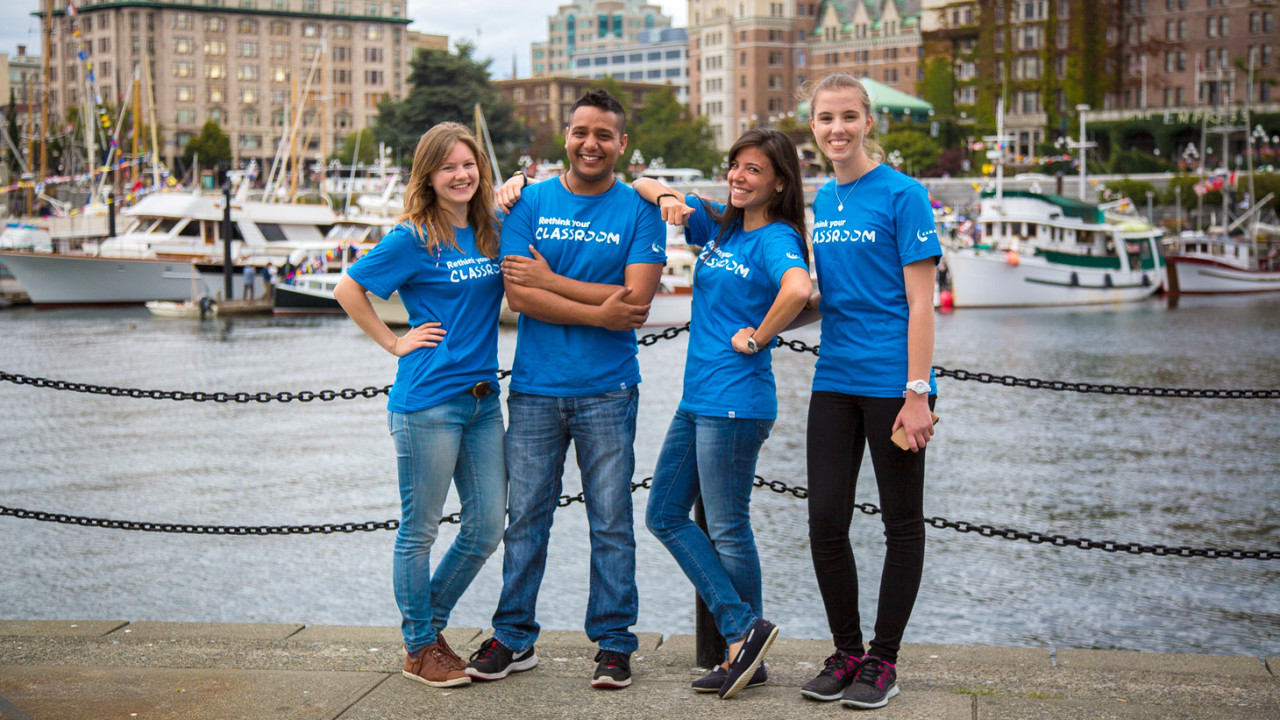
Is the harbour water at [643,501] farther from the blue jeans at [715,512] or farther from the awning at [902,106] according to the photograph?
the awning at [902,106]

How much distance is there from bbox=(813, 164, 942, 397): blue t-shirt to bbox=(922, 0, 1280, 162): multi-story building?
8450 cm

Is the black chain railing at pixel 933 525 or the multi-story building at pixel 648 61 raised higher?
the multi-story building at pixel 648 61

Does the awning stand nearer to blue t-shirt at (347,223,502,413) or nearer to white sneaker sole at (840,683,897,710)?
blue t-shirt at (347,223,502,413)

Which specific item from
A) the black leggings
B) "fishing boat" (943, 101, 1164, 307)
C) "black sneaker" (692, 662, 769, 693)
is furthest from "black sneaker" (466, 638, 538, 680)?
"fishing boat" (943, 101, 1164, 307)

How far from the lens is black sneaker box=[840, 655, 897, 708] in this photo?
13.6 feet

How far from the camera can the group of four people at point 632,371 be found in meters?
4.18

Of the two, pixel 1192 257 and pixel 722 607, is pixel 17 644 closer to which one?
pixel 722 607

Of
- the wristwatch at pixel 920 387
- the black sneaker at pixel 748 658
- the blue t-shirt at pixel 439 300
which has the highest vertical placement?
the blue t-shirt at pixel 439 300

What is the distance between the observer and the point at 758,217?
4355 mm

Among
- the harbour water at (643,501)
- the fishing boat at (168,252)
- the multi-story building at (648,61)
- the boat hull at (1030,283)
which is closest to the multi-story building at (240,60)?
the multi-story building at (648,61)

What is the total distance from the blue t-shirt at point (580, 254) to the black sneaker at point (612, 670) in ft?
2.94

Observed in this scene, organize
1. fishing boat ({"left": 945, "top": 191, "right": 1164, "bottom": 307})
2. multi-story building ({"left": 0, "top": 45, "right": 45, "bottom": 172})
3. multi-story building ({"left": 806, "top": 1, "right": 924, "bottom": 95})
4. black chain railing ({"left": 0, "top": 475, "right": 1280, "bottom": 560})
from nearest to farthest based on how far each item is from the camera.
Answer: black chain railing ({"left": 0, "top": 475, "right": 1280, "bottom": 560}) < fishing boat ({"left": 945, "top": 191, "right": 1164, "bottom": 307}) < multi-story building ({"left": 0, "top": 45, "right": 45, "bottom": 172}) < multi-story building ({"left": 806, "top": 1, "right": 924, "bottom": 95})

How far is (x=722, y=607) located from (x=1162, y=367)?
81.4ft

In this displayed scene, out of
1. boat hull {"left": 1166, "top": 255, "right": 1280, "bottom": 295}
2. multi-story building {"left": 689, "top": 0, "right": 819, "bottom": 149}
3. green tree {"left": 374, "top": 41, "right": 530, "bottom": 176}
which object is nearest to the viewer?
boat hull {"left": 1166, "top": 255, "right": 1280, "bottom": 295}
